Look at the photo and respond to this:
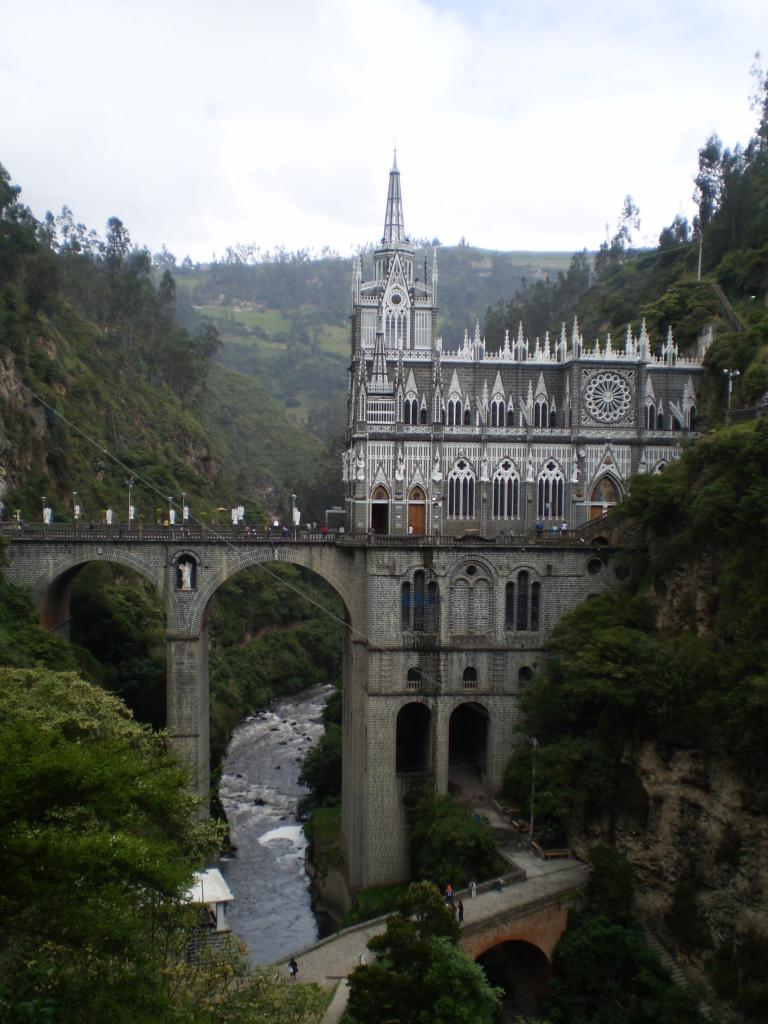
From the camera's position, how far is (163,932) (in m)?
20.0

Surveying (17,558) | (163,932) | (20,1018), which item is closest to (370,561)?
(17,558)

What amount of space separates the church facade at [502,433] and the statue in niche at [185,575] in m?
7.95

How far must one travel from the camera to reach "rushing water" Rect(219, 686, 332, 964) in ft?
128

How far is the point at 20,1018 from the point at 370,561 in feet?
87.3

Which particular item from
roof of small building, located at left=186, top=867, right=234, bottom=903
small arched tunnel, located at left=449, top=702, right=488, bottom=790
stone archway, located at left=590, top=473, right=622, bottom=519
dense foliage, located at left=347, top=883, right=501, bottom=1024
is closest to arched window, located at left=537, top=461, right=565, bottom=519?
stone archway, located at left=590, top=473, right=622, bottom=519

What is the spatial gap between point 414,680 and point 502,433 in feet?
41.6

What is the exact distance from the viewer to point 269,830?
47.3 metres

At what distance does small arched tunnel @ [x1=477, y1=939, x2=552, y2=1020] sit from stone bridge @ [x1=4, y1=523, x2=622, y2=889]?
736cm

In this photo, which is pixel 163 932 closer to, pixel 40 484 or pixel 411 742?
pixel 411 742

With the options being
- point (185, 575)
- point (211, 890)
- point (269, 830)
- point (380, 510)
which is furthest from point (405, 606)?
point (269, 830)

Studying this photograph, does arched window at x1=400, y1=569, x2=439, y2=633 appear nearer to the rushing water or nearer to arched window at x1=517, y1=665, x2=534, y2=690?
arched window at x1=517, y1=665, x2=534, y2=690

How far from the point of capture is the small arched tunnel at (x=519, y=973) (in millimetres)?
31016

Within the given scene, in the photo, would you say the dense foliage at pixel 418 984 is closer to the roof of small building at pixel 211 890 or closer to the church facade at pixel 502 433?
the roof of small building at pixel 211 890

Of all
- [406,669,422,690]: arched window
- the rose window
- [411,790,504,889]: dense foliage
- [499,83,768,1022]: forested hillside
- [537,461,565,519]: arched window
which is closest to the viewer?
[499,83,768,1022]: forested hillside
